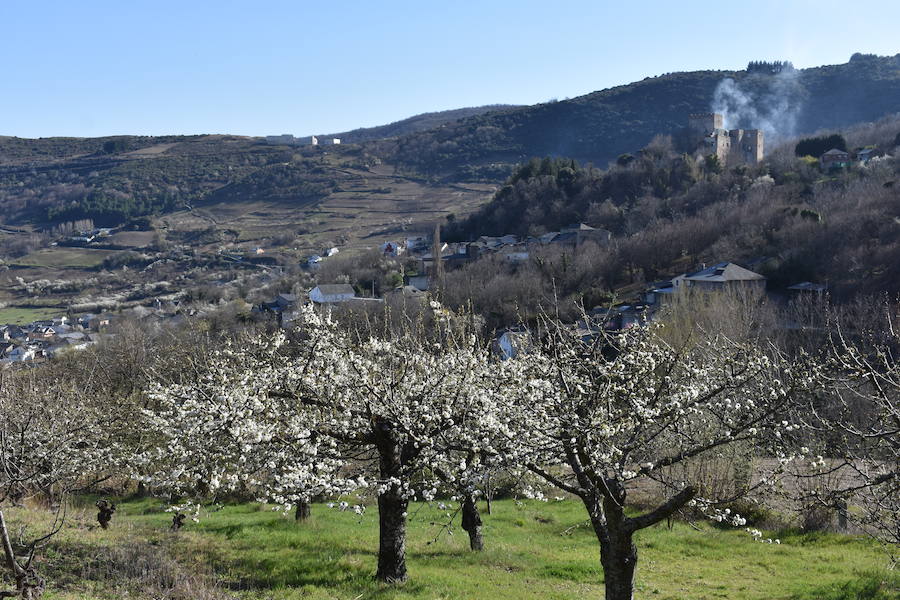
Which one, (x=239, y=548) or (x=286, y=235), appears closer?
(x=239, y=548)

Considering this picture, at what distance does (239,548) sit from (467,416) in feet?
18.9

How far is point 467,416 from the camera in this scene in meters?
9.94

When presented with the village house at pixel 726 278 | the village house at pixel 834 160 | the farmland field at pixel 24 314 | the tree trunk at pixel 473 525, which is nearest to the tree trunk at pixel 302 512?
the tree trunk at pixel 473 525

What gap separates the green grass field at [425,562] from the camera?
33.6ft

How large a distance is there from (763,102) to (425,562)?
155 metres

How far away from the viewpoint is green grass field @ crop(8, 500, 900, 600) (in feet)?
33.6

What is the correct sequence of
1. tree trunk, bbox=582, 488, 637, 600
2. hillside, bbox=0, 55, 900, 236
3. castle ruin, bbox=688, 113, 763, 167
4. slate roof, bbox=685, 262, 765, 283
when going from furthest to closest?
hillside, bbox=0, 55, 900, 236, castle ruin, bbox=688, 113, 763, 167, slate roof, bbox=685, 262, 765, 283, tree trunk, bbox=582, 488, 637, 600

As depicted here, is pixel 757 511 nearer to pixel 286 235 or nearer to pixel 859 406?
pixel 859 406

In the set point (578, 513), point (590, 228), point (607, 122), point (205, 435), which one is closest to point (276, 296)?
point (590, 228)

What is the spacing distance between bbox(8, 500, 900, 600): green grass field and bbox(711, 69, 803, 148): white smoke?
129m

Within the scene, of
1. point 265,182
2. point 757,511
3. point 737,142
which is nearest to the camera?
point 757,511

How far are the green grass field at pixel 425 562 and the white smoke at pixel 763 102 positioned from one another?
12866 cm

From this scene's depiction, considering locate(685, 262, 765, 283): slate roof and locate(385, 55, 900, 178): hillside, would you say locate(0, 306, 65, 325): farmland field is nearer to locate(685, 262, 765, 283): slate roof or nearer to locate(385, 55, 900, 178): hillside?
locate(685, 262, 765, 283): slate roof

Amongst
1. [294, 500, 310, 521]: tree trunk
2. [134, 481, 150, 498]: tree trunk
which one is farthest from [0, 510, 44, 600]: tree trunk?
[134, 481, 150, 498]: tree trunk
